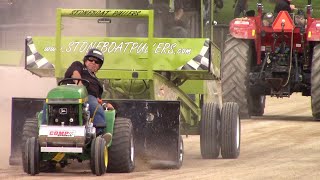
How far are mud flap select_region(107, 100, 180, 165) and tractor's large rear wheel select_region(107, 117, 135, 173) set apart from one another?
0.60 meters

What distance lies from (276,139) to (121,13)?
461 cm

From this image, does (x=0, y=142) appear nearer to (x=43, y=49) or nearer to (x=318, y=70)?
(x=43, y=49)

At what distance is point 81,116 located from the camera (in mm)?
11789

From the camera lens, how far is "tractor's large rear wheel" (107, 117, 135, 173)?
39.6 feet

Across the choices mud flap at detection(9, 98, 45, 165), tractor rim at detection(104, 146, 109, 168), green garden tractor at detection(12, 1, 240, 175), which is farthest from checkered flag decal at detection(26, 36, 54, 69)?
tractor rim at detection(104, 146, 109, 168)

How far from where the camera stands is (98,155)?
1165 centimetres

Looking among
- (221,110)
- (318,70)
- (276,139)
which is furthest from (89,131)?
(318,70)

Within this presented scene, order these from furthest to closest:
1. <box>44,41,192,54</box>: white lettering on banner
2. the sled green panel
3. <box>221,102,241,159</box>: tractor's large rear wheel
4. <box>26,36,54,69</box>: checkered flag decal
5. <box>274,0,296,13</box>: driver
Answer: <box>274,0,296,13</box>: driver < the sled green panel < <box>221,102,241,159</box>: tractor's large rear wheel < <box>26,36,54,69</box>: checkered flag decal < <box>44,41,192,54</box>: white lettering on banner

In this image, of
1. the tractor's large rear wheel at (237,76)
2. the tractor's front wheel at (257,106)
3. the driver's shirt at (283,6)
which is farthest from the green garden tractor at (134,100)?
the tractor's front wheel at (257,106)

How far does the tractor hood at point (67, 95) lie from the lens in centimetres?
1177

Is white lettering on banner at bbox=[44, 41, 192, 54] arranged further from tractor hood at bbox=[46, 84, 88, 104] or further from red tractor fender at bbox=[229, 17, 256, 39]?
red tractor fender at bbox=[229, 17, 256, 39]

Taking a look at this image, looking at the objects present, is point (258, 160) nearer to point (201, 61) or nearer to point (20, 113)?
point (201, 61)

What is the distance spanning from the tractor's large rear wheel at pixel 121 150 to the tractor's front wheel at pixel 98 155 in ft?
1.23

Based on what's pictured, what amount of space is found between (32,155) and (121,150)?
3.19ft
